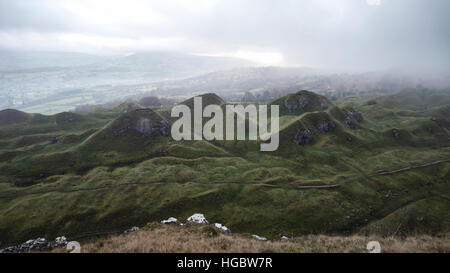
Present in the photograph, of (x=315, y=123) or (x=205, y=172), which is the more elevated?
(x=315, y=123)

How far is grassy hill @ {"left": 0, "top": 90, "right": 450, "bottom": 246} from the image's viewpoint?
2766 inches

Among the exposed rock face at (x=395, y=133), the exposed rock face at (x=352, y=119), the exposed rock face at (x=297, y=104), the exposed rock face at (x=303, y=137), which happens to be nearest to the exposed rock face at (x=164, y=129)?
the exposed rock face at (x=303, y=137)

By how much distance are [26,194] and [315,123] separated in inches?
6426

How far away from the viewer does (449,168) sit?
344 feet

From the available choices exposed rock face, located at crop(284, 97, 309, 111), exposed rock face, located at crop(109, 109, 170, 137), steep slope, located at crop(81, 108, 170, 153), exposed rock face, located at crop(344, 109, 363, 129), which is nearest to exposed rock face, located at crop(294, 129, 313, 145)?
exposed rock face, located at crop(344, 109, 363, 129)

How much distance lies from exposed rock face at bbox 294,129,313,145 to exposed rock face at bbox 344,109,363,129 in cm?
4523

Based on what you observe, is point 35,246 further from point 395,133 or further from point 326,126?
point 395,133

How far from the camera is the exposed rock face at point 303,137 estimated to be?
431 ft

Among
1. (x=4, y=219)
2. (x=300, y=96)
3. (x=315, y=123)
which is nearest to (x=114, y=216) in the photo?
(x=4, y=219)

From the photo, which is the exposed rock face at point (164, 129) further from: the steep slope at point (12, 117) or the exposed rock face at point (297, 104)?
the steep slope at point (12, 117)

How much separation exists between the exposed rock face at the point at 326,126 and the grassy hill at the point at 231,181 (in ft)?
2.17

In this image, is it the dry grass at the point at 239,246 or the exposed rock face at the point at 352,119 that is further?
the exposed rock face at the point at 352,119

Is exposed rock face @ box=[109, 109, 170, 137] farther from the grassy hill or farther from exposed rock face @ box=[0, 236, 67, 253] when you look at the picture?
exposed rock face @ box=[0, 236, 67, 253]
